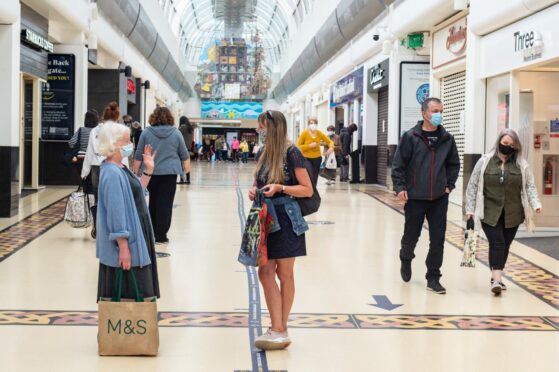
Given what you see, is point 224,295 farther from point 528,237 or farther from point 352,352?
point 528,237

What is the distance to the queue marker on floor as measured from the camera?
576 cm

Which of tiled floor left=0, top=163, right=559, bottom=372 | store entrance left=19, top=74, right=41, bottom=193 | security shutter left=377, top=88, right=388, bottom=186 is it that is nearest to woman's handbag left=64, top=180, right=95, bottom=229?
tiled floor left=0, top=163, right=559, bottom=372

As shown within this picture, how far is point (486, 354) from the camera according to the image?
178 inches

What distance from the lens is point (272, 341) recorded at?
4.52 meters

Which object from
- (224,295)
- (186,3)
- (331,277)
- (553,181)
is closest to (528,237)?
(553,181)

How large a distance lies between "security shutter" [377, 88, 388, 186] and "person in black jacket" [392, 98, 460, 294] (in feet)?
42.4

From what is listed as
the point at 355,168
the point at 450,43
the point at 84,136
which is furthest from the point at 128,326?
the point at 355,168

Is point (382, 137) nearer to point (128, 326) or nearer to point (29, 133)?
point (29, 133)

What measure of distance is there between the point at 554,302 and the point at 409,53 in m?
12.3

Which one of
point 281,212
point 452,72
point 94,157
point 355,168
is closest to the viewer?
point 281,212

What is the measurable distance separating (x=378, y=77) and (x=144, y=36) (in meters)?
8.58

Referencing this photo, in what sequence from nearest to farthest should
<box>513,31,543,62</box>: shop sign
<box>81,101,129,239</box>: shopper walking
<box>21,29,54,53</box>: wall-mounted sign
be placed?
<box>81,101,129,239</box>: shopper walking, <box>513,31,543,62</box>: shop sign, <box>21,29,54,53</box>: wall-mounted sign

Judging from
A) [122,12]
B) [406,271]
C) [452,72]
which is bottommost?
[406,271]

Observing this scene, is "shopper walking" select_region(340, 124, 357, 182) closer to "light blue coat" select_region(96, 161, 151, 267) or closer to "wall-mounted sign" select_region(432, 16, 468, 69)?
"wall-mounted sign" select_region(432, 16, 468, 69)
